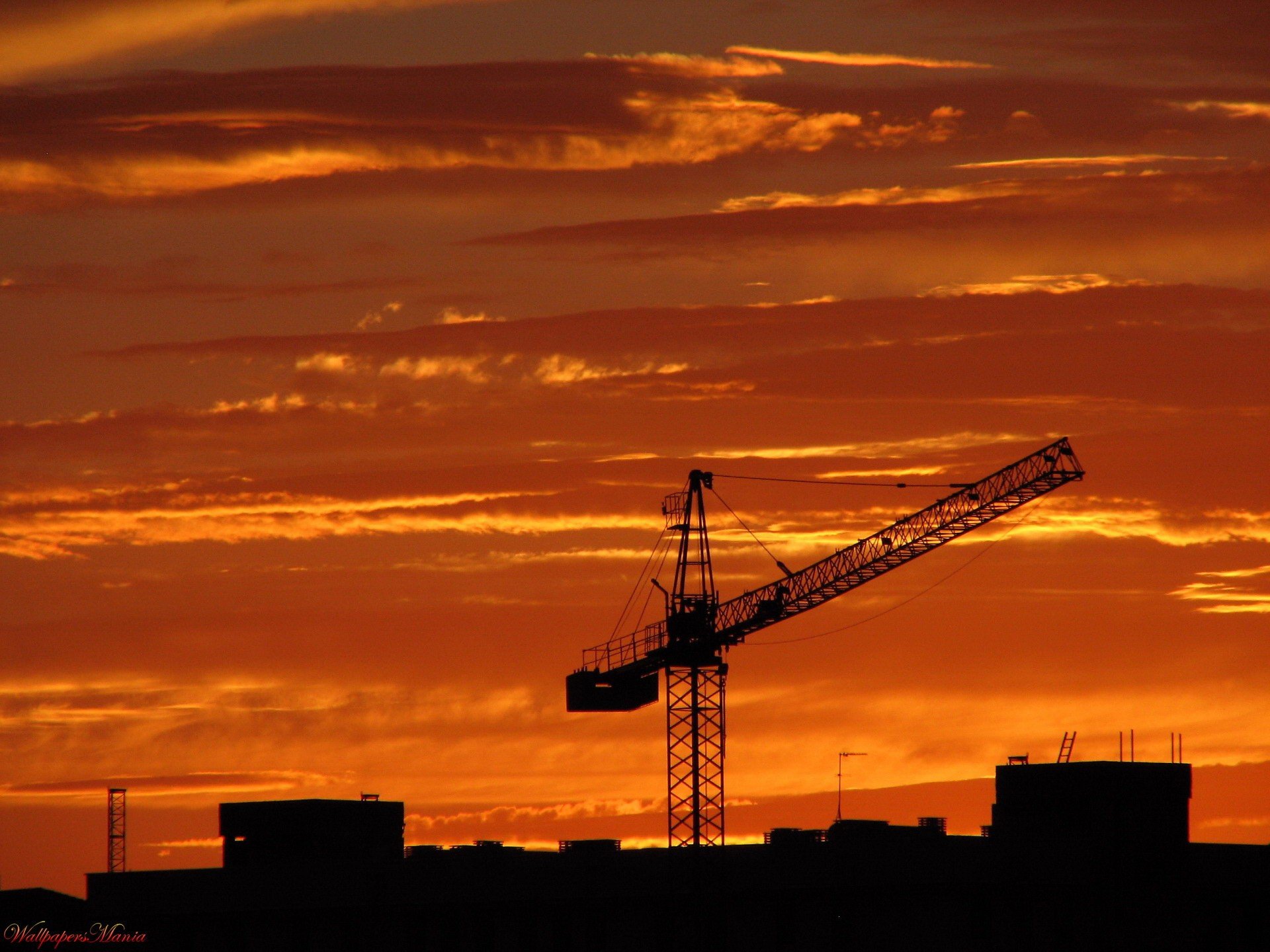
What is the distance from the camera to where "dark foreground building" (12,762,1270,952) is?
443ft

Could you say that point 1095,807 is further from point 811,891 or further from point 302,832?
point 302,832

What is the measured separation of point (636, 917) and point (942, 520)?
3997 cm

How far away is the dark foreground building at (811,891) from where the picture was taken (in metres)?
135

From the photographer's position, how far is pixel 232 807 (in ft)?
549

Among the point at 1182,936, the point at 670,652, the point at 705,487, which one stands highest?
the point at 705,487

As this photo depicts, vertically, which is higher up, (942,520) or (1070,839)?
(942,520)

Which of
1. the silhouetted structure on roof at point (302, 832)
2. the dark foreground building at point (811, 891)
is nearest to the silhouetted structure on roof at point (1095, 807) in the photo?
the dark foreground building at point (811, 891)

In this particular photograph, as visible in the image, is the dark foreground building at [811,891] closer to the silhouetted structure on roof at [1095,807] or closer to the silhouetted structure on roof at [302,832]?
the silhouetted structure on roof at [1095,807]

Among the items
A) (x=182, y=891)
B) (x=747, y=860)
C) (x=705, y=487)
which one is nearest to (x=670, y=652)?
(x=705, y=487)

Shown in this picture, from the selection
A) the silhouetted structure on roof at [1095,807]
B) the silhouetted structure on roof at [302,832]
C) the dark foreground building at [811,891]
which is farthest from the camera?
the silhouetted structure on roof at [302,832]

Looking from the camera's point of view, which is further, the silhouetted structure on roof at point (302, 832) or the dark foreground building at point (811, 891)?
the silhouetted structure on roof at point (302, 832)

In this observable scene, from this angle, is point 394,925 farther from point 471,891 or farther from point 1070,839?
point 1070,839

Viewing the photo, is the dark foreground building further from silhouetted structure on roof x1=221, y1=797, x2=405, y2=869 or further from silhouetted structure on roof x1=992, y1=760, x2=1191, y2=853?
silhouetted structure on roof x1=221, y1=797, x2=405, y2=869

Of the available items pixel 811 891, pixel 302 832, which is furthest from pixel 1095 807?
pixel 302 832
